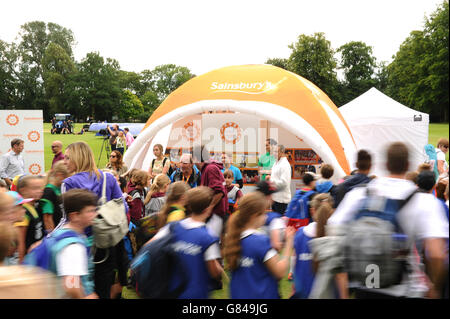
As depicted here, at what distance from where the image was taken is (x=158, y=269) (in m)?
2.41

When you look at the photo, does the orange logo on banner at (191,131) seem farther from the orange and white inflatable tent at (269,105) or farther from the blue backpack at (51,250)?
the blue backpack at (51,250)

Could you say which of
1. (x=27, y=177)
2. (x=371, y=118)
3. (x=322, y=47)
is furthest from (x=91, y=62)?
(x=27, y=177)

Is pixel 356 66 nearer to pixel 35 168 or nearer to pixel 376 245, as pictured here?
pixel 35 168

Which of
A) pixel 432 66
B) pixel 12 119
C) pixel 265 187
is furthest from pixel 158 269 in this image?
pixel 12 119

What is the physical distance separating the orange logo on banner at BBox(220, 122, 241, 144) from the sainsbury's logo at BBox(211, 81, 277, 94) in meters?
1.66

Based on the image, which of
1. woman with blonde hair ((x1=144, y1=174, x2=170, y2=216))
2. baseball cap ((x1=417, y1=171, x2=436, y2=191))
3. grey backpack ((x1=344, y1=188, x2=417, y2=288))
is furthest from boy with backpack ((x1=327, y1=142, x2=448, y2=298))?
woman with blonde hair ((x1=144, y1=174, x2=170, y2=216))

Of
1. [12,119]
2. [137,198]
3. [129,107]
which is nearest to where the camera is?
[137,198]

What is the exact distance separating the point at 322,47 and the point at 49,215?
4065 centimetres

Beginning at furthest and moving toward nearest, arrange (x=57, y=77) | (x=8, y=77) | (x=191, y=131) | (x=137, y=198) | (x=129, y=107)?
(x=129, y=107), (x=57, y=77), (x=8, y=77), (x=191, y=131), (x=137, y=198)

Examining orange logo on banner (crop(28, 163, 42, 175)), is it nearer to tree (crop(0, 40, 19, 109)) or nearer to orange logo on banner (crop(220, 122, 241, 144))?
orange logo on banner (crop(220, 122, 241, 144))

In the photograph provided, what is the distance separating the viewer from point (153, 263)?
7.91ft

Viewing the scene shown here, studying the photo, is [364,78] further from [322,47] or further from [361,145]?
[361,145]

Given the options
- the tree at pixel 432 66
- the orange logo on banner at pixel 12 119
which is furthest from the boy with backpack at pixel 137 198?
the orange logo on banner at pixel 12 119

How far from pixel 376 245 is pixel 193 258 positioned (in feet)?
3.76
